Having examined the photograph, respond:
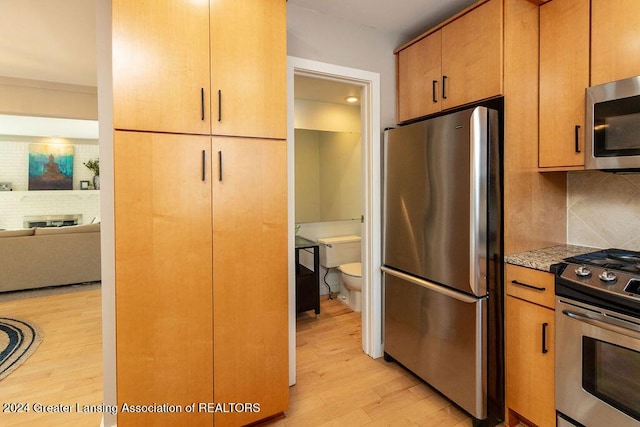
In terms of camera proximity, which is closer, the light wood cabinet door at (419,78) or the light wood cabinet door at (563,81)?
the light wood cabinet door at (563,81)

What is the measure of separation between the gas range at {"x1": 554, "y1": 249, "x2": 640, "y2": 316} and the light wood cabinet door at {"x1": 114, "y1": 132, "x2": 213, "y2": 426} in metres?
1.69

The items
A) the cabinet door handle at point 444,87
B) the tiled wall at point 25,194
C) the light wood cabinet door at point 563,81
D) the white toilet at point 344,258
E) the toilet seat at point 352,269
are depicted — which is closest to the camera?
the light wood cabinet door at point 563,81

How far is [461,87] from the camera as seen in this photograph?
1.89m

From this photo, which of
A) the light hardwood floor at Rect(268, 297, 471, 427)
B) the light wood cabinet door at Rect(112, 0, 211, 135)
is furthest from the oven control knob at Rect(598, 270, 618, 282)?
the light wood cabinet door at Rect(112, 0, 211, 135)

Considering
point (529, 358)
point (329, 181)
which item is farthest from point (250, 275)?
point (329, 181)

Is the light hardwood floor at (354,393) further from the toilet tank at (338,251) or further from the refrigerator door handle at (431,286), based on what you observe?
the toilet tank at (338,251)

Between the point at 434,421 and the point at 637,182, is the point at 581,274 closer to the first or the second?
the point at 637,182

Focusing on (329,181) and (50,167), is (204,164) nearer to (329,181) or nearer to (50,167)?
(329,181)

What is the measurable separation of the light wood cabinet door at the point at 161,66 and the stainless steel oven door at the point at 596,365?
192cm

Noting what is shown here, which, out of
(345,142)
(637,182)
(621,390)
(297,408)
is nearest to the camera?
(621,390)

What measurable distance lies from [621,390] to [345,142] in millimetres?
3154

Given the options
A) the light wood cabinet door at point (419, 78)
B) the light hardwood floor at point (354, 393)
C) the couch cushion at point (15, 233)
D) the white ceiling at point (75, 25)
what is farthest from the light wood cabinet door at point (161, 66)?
the couch cushion at point (15, 233)

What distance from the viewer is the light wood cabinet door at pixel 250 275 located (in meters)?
1.55

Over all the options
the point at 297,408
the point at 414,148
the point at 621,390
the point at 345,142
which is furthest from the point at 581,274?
the point at 345,142
